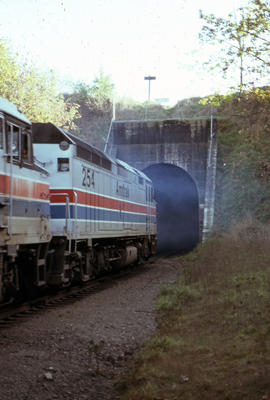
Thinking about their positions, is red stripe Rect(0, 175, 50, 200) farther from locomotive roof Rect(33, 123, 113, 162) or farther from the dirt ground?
the dirt ground

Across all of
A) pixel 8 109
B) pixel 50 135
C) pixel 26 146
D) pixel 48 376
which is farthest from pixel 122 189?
pixel 48 376

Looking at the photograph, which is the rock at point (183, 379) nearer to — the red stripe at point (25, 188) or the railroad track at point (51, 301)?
the railroad track at point (51, 301)

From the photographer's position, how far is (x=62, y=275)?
446 inches

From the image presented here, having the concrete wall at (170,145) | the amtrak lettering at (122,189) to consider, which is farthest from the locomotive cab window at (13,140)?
the concrete wall at (170,145)

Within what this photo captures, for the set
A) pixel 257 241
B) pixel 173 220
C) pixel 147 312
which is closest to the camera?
pixel 147 312

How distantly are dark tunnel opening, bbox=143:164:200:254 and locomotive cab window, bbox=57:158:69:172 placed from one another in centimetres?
2566

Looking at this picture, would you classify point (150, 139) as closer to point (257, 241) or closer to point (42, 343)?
point (257, 241)

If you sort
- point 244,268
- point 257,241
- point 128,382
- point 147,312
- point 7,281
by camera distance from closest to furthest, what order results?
point 128,382 < point 7,281 < point 147,312 < point 244,268 < point 257,241

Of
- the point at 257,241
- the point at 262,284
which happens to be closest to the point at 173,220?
the point at 257,241

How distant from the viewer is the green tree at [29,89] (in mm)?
24922

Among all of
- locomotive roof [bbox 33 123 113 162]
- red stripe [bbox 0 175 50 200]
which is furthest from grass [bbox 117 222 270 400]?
locomotive roof [bbox 33 123 113 162]

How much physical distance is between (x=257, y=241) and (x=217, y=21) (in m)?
7.84

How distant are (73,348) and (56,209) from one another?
533cm

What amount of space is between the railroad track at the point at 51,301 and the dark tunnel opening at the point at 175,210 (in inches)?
877
